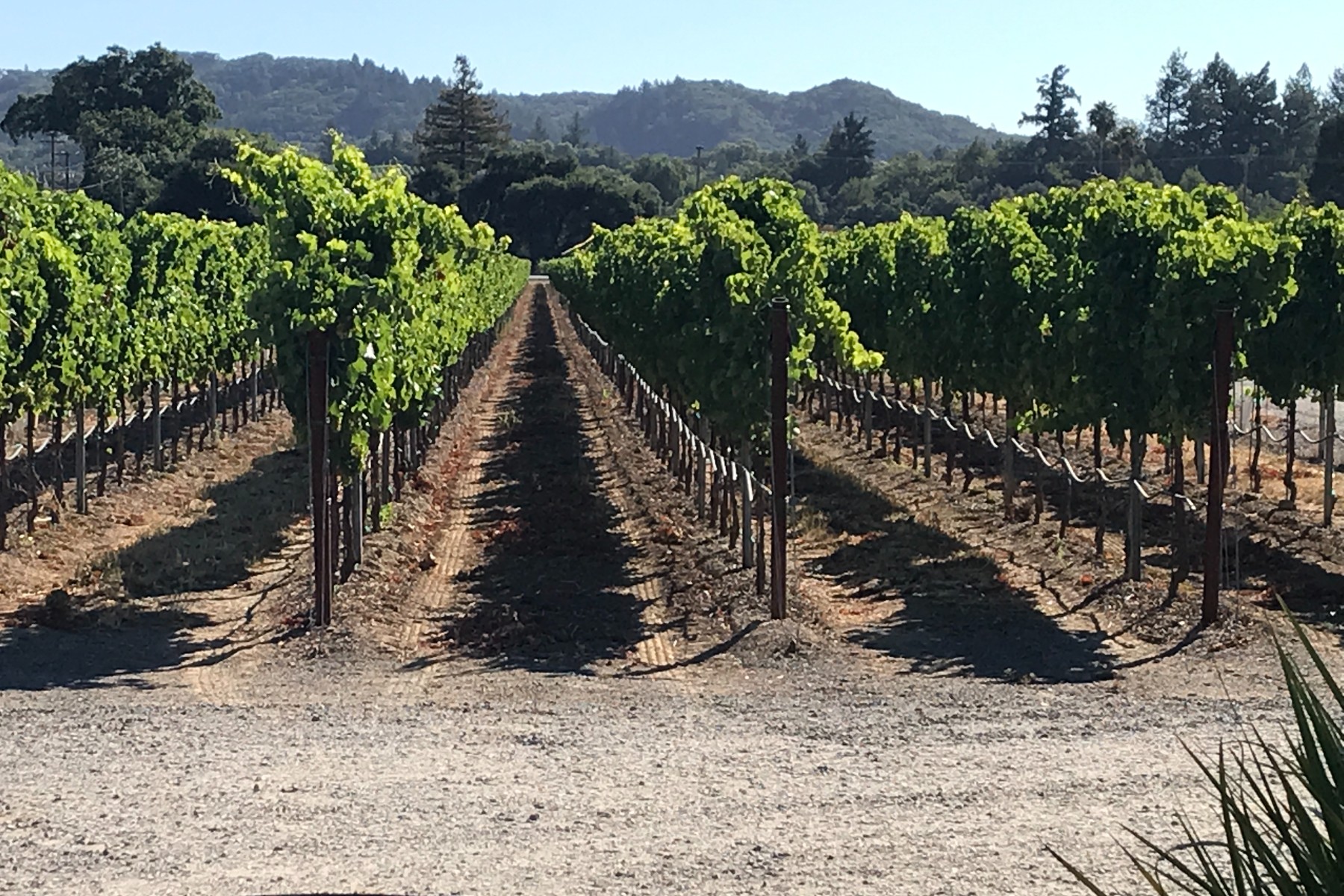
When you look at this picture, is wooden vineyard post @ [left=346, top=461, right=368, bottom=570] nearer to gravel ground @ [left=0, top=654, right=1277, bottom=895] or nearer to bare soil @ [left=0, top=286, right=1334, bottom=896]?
bare soil @ [left=0, top=286, right=1334, bottom=896]

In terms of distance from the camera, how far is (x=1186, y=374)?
1384cm

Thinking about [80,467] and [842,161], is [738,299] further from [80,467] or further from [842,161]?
[842,161]

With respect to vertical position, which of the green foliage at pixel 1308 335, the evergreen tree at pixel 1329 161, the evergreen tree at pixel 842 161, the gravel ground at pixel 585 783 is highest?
the evergreen tree at pixel 842 161

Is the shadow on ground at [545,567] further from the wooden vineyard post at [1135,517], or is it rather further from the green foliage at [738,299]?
the wooden vineyard post at [1135,517]

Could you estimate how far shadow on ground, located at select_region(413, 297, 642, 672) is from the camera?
496 inches

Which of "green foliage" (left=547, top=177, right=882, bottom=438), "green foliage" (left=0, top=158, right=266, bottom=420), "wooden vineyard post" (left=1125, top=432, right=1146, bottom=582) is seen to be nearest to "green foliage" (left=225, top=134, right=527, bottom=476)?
"green foliage" (left=0, top=158, right=266, bottom=420)

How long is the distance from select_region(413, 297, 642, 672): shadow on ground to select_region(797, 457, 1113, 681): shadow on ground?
7.08 ft

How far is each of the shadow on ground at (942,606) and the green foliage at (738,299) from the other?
78.2 inches

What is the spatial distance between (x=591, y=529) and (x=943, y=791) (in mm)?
10184

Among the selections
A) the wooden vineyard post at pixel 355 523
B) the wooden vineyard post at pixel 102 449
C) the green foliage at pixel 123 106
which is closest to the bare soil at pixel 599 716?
the wooden vineyard post at pixel 355 523

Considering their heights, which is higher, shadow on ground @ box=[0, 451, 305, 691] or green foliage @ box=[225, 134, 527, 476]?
green foliage @ box=[225, 134, 527, 476]

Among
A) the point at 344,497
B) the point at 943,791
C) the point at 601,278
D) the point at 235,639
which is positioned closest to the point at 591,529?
the point at 344,497

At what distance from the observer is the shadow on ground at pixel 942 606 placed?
12.1m

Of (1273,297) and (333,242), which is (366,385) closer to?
(333,242)
